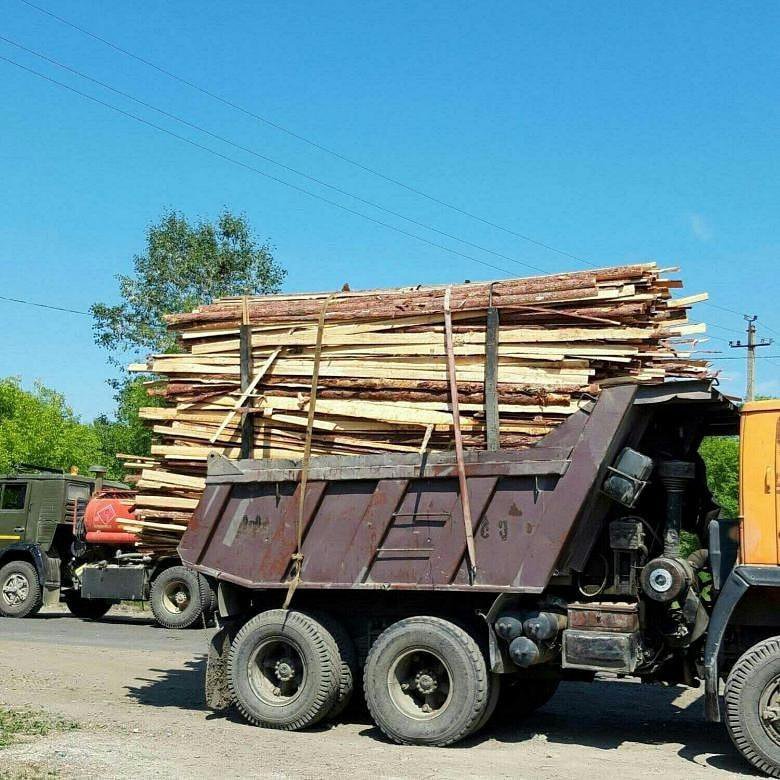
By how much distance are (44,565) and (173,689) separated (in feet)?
35.8

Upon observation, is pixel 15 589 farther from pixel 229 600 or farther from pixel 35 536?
pixel 229 600

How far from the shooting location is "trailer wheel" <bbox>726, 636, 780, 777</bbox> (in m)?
8.16

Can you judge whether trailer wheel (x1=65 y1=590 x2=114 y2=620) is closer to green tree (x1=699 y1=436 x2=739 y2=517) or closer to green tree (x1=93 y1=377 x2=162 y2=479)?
green tree (x1=93 y1=377 x2=162 y2=479)

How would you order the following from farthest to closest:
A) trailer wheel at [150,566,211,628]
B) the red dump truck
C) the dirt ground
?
trailer wheel at [150,566,211,628]
the red dump truck
the dirt ground

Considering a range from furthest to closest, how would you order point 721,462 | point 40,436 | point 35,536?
1. point 40,436
2. point 721,462
3. point 35,536

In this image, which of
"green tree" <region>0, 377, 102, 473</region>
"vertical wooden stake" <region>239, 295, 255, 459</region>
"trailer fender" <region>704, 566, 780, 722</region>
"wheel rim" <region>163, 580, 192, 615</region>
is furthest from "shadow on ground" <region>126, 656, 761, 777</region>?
"green tree" <region>0, 377, 102, 473</region>

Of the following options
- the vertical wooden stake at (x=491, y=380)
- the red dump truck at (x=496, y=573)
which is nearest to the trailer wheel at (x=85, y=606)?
the red dump truck at (x=496, y=573)

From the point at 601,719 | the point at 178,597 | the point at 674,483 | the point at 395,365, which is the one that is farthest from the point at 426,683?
the point at 178,597

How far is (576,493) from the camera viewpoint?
9.08 metres

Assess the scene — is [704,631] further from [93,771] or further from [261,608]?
[93,771]

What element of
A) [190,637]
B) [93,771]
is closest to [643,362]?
[93,771]

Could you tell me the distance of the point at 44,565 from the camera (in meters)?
22.4

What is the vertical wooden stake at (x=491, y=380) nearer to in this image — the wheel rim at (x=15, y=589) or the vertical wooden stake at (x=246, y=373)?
Answer: the vertical wooden stake at (x=246, y=373)

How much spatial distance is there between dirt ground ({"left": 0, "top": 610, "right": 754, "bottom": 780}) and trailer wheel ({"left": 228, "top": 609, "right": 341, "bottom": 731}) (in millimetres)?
194
